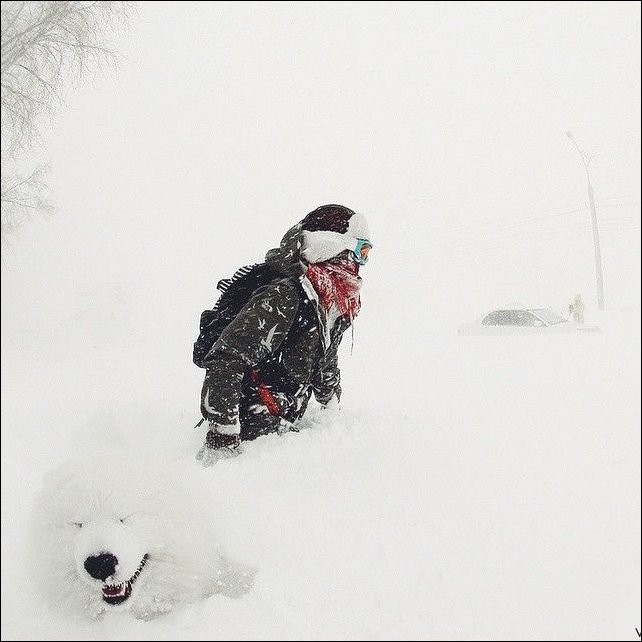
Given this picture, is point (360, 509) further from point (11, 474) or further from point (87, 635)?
point (11, 474)

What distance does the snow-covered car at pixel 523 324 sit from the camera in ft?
19.5

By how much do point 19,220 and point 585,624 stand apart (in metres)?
3.73

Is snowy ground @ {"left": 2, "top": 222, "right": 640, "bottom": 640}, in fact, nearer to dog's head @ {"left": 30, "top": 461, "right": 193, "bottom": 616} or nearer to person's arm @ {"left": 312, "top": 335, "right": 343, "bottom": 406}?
dog's head @ {"left": 30, "top": 461, "right": 193, "bottom": 616}

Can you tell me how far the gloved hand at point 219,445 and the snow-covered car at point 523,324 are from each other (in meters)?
5.50

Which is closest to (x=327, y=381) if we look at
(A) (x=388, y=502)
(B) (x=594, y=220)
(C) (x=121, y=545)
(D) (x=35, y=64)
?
(A) (x=388, y=502)

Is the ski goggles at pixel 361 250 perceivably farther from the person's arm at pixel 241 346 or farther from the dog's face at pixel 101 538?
the dog's face at pixel 101 538

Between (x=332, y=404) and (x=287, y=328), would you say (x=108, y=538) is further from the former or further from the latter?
(x=332, y=404)

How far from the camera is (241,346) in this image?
1305 mm

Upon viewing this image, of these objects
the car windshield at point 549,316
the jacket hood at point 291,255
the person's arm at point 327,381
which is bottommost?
the person's arm at point 327,381

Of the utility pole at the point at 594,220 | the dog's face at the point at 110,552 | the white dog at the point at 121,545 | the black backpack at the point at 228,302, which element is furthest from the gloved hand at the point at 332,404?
the utility pole at the point at 594,220

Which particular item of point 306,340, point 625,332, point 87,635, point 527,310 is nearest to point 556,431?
point 306,340

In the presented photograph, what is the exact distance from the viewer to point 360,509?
99cm

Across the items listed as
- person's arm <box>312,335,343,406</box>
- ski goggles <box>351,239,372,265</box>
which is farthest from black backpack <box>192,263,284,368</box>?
person's arm <box>312,335,343,406</box>

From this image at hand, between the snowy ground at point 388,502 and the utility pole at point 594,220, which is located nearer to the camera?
the snowy ground at point 388,502
